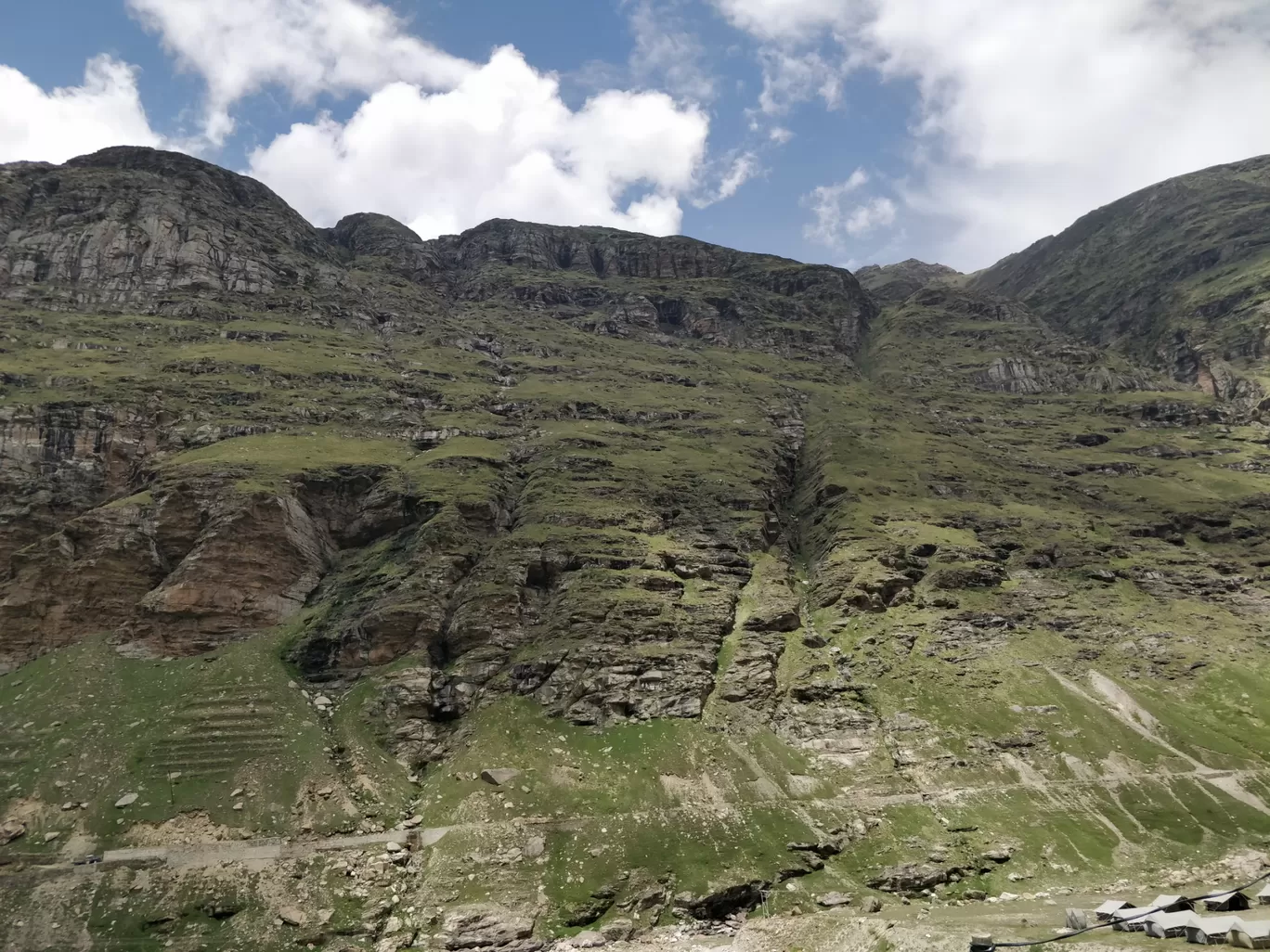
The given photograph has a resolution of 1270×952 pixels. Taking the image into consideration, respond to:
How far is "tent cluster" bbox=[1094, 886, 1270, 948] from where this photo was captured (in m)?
34.6

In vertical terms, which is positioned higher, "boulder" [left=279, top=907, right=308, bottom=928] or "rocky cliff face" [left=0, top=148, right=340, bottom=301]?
"rocky cliff face" [left=0, top=148, right=340, bottom=301]

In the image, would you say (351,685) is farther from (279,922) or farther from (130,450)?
(130,450)

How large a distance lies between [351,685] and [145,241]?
16114cm

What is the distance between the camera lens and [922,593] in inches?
4569

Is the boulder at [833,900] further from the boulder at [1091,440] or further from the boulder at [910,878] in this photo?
the boulder at [1091,440]

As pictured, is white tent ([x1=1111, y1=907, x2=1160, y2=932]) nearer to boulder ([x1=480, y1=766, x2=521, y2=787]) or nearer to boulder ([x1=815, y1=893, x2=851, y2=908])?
boulder ([x1=815, y1=893, x2=851, y2=908])

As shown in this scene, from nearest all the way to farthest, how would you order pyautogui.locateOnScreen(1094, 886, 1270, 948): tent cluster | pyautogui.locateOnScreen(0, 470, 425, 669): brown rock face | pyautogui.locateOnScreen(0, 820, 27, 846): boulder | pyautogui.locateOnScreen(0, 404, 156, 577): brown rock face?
pyautogui.locateOnScreen(1094, 886, 1270, 948): tent cluster < pyautogui.locateOnScreen(0, 820, 27, 846): boulder < pyautogui.locateOnScreen(0, 470, 425, 669): brown rock face < pyautogui.locateOnScreen(0, 404, 156, 577): brown rock face

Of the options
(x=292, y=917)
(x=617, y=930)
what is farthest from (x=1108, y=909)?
(x=292, y=917)

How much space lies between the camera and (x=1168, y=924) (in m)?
38.9

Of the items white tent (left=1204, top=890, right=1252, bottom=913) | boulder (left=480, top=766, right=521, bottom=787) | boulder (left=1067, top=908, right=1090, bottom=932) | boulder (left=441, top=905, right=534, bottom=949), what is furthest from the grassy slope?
white tent (left=1204, top=890, right=1252, bottom=913)

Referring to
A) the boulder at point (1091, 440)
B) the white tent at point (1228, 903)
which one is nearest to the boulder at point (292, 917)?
the white tent at point (1228, 903)

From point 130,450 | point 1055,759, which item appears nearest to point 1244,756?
point 1055,759

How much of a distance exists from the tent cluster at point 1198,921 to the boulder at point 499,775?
51077mm

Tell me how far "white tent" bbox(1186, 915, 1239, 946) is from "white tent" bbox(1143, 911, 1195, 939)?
21.1 inches
